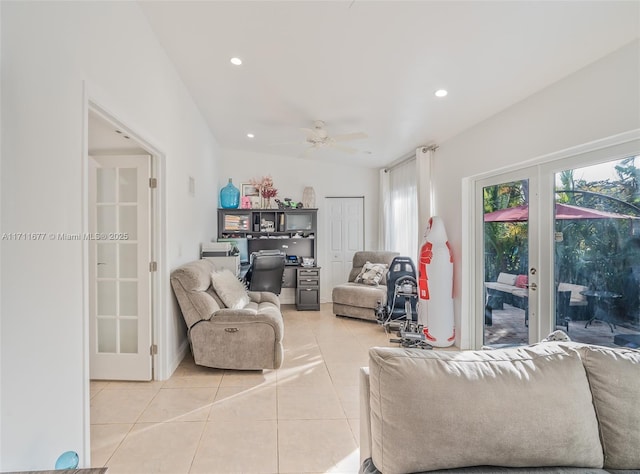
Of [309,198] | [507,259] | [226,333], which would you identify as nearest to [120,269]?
[226,333]

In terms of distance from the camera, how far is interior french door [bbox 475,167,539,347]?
9.15 ft

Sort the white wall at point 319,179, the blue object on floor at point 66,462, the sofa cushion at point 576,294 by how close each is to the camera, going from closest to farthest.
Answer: the blue object on floor at point 66,462 < the sofa cushion at point 576,294 < the white wall at point 319,179

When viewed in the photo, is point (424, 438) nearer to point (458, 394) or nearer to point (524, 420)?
point (458, 394)

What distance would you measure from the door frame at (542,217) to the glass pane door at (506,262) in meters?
0.12

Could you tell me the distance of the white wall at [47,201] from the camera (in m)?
1.16

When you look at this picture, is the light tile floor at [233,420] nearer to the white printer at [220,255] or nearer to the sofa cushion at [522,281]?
the white printer at [220,255]

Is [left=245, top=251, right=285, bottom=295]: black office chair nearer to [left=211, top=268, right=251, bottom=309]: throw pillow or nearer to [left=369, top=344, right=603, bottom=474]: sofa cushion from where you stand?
[left=211, top=268, right=251, bottom=309]: throw pillow

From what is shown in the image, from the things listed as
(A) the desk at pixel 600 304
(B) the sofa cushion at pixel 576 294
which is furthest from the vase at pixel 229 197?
(A) the desk at pixel 600 304

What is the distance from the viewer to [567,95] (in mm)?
2246

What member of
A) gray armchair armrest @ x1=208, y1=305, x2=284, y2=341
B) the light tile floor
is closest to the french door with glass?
the light tile floor

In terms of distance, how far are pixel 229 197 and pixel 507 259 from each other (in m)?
4.21

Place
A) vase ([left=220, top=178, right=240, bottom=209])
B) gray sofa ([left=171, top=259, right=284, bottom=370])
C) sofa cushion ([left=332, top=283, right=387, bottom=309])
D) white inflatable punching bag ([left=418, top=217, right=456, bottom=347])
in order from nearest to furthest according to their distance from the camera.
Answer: gray sofa ([left=171, top=259, right=284, bottom=370]), white inflatable punching bag ([left=418, top=217, right=456, bottom=347]), sofa cushion ([left=332, top=283, right=387, bottom=309]), vase ([left=220, top=178, right=240, bottom=209])

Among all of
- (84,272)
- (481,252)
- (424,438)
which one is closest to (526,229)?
(481,252)

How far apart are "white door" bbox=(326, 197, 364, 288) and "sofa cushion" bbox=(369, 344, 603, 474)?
4948 mm
